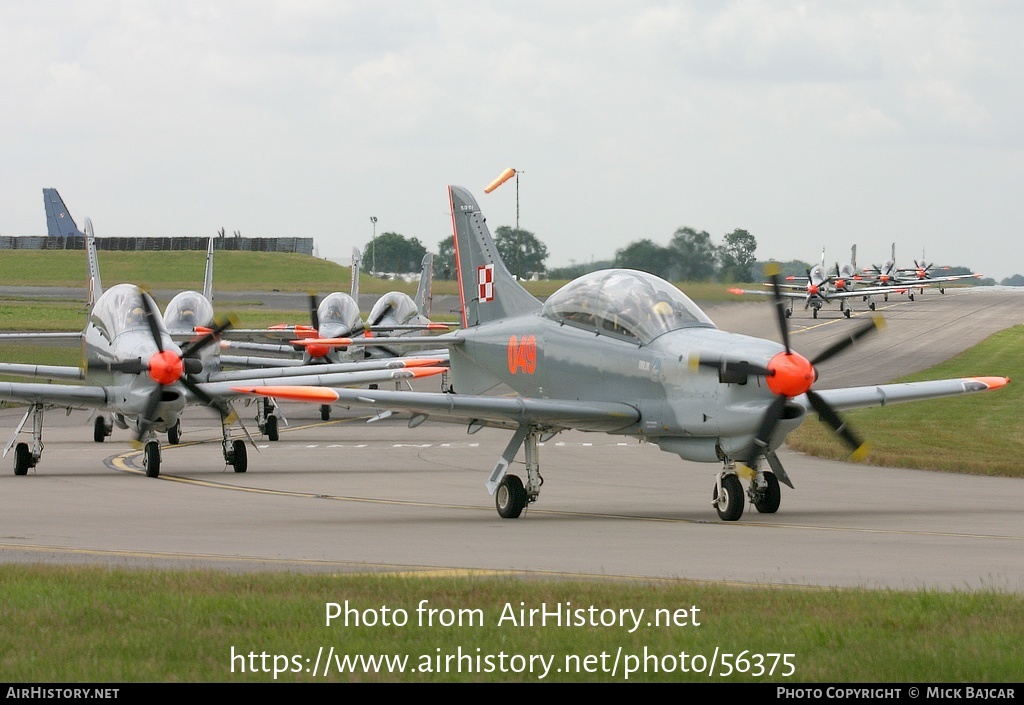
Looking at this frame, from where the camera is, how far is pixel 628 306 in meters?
A: 17.8

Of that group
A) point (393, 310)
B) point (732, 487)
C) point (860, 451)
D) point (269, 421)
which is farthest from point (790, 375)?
point (393, 310)

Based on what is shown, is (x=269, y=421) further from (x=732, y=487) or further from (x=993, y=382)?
(x=732, y=487)

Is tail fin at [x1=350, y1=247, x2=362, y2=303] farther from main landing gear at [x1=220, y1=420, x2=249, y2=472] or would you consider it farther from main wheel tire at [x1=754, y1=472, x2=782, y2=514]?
main wheel tire at [x1=754, y1=472, x2=782, y2=514]

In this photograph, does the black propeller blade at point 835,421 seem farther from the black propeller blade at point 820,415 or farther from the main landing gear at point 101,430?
the main landing gear at point 101,430

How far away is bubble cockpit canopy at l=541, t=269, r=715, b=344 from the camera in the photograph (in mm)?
17547

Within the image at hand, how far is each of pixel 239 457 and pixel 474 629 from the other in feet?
55.9

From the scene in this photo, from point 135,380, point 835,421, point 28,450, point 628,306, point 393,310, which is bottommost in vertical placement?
point 28,450

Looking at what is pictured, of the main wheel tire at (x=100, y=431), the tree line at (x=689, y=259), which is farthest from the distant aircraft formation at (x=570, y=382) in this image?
the main wheel tire at (x=100, y=431)

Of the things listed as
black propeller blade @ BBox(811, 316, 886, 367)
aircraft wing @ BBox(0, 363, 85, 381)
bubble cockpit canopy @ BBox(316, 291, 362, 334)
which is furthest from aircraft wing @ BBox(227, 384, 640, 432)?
bubble cockpit canopy @ BBox(316, 291, 362, 334)

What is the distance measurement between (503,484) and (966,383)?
6.98 metres

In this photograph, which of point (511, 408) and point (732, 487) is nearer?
point (732, 487)

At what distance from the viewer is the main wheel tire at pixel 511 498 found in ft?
58.7

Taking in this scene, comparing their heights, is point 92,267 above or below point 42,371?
above
